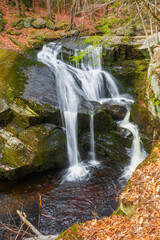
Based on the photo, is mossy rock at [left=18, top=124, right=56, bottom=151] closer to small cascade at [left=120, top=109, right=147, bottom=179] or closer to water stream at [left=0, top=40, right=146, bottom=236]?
water stream at [left=0, top=40, right=146, bottom=236]

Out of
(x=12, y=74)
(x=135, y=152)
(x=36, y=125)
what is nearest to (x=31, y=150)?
(x=36, y=125)

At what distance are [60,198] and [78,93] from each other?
4.95 metres

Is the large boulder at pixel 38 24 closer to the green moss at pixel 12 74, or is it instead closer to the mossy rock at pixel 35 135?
the green moss at pixel 12 74

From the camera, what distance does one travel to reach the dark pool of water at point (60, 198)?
15.9 ft

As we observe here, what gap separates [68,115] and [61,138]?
1.05m

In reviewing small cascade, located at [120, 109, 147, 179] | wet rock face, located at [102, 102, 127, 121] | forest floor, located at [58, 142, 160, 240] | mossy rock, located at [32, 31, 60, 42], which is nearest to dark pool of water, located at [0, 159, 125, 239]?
small cascade, located at [120, 109, 147, 179]

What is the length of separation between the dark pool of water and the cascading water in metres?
0.63

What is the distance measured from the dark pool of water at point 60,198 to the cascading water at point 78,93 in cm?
63

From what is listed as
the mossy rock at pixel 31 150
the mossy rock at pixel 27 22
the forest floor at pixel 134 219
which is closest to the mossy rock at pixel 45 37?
the mossy rock at pixel 27 22

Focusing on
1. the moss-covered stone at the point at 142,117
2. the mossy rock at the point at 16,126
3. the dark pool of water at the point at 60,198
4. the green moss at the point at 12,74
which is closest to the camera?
the dark pool of water at the point at 60,198

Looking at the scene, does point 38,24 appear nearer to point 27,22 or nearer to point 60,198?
point 27,22

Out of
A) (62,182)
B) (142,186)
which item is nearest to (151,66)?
(142,186)

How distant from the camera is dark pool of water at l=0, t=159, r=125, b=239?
15.9 feet

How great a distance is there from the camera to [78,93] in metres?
8.56
